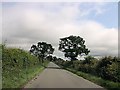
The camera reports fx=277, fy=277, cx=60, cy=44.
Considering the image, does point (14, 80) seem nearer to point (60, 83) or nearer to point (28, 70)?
point (60, 83)

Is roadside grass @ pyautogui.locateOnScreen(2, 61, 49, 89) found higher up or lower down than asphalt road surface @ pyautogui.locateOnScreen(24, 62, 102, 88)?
higher up

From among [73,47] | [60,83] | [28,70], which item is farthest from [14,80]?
[73,47]

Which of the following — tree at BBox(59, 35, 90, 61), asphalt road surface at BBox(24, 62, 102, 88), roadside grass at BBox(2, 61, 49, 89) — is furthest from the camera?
tree at BBox(59, 35, 90, 61)

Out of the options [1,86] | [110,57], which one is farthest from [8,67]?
[110,57]

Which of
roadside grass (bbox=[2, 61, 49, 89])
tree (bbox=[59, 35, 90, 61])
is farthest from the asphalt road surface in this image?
tree (bbox=[59, 35, 90, 61])

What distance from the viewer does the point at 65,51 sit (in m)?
95.6

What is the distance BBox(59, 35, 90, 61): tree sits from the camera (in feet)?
308

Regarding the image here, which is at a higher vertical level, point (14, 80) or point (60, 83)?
point (14, 80)

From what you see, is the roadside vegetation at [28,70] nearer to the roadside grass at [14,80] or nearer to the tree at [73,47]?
the roadside grass at [14,80]

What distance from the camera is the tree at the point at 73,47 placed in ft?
308

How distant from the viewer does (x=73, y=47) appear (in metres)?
95.9

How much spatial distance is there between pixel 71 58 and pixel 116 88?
76.8 metres

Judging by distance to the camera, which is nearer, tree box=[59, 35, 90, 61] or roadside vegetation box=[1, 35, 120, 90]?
roadside vegetation box=[1, 35, 120, 90]

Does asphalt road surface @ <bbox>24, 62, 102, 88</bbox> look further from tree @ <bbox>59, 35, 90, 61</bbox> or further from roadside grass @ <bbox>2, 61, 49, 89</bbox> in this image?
tree @ <bbox>59, 35, 90, 61</bbox>
